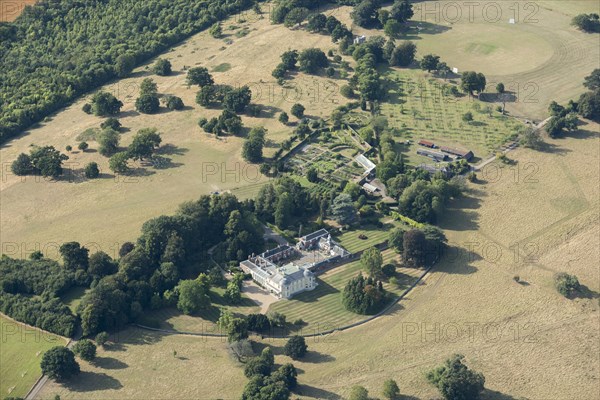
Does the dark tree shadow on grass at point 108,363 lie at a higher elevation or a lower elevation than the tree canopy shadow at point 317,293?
higher

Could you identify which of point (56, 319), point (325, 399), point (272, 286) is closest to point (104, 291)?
point (56, 319)

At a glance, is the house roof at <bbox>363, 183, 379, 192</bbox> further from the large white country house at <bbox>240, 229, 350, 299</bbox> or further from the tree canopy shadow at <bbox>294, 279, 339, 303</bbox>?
the tree canopy shadow at <bbox>294, 279, 339, 303</bbox>

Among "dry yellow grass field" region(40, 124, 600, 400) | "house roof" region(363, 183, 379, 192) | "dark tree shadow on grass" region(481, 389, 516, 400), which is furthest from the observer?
"house roof" region(363, 183, 379, 192)

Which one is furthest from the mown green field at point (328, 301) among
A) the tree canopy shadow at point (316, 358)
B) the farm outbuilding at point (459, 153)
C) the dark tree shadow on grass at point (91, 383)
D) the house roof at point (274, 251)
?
the farm outbuilding at point (459, 153)

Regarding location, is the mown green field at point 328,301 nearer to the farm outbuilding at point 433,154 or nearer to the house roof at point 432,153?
the farm outbuilding at point 433,154

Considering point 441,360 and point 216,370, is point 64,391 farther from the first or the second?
point 441,360

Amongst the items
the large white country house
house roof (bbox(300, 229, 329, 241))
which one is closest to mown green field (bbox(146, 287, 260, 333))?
the large white country house
